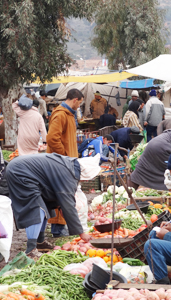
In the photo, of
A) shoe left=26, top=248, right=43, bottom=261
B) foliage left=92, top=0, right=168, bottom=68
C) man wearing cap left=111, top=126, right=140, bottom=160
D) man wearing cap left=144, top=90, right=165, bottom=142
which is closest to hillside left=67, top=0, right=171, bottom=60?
foliage left=92, top=0, right=168, bottom=68

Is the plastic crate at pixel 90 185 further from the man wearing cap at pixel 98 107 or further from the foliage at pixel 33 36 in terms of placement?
the man wearing cap at pixel 98 107

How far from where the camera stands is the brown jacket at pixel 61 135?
550 cm

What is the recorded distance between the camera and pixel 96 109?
15781mm

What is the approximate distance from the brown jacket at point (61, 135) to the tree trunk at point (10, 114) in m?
7.24

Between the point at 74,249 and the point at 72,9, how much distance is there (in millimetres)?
8986

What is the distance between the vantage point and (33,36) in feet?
36.3

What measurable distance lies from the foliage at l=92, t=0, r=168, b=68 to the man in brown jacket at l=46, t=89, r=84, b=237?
18053 mm

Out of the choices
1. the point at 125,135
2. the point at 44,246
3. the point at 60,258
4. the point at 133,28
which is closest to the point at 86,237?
the point at 60,258

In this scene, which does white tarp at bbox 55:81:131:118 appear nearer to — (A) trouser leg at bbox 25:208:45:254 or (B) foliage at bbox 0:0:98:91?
(B) foliage at bbox 0:0:98:91

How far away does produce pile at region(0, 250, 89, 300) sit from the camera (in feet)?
11.7

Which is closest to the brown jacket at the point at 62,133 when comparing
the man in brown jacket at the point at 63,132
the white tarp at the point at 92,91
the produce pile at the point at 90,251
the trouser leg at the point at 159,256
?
the man in brown jacket at the point at 63,132

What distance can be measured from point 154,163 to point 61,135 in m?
1.87

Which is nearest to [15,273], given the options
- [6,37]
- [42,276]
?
[42,276]

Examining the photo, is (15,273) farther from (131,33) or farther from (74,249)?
(131,33)
